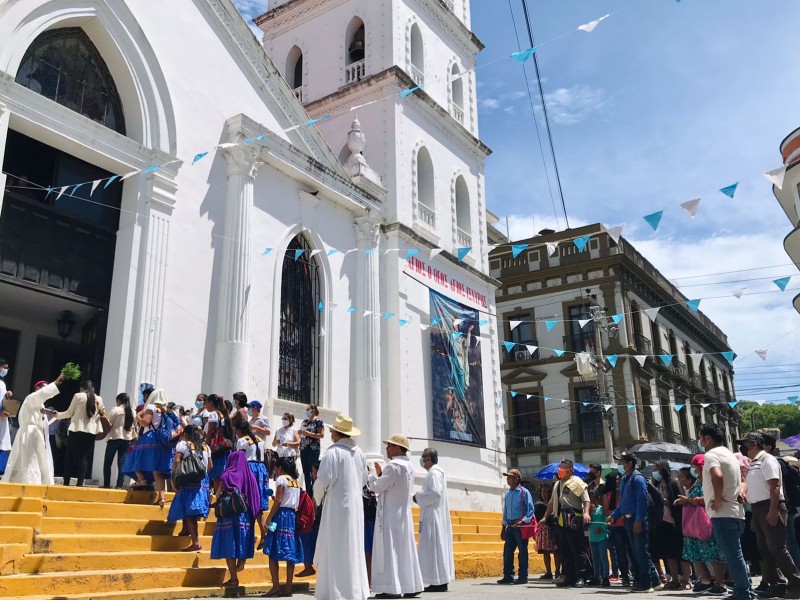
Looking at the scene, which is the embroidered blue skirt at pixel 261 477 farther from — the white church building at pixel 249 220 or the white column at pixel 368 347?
the white column at pixel 368 347

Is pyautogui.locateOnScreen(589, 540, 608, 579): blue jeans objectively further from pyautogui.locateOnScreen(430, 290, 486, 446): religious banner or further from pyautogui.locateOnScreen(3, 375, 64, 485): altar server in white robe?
pyautogui.locateOnScreen(430, 290, 486, 446): religious banner

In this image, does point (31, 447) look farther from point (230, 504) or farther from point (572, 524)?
point (572, 524)

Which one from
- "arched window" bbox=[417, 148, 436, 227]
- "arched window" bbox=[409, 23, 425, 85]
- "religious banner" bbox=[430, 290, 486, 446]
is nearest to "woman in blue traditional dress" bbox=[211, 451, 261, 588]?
"religious banner" bbox=[430, 290, 486, 446]

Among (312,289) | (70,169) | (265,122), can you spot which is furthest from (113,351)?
(265,122)

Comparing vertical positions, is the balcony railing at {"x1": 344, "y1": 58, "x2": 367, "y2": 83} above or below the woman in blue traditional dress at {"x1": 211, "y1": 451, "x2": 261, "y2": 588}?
above

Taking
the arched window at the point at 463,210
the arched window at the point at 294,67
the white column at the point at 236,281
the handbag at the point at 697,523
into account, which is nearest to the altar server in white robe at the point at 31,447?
the white column at the point at 236,281

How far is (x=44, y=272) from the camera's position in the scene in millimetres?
11328

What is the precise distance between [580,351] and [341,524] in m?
24.2

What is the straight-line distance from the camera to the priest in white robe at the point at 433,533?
8.68 meters

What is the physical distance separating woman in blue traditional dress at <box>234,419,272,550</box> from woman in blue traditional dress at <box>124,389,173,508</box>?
1520mm

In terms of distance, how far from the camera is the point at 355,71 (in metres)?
20.1

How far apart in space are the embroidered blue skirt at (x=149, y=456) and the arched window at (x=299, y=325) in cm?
525

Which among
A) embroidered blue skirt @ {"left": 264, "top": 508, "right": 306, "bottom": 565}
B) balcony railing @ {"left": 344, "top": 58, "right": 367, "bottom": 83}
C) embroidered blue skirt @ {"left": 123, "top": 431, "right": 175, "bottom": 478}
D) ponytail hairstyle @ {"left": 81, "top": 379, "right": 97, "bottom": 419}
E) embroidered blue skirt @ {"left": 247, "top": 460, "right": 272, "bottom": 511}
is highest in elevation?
balcony railing @ {"left": 344, "top": 58, "right": 367, "bottom": 83}

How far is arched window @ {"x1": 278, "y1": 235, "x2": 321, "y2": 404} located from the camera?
1460 cm
